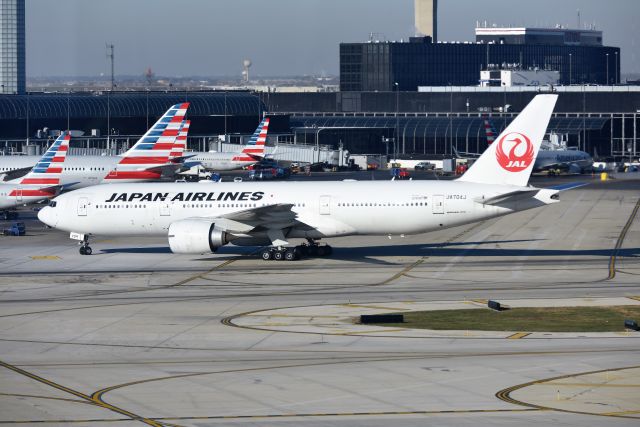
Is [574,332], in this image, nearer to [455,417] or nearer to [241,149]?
[455,417]

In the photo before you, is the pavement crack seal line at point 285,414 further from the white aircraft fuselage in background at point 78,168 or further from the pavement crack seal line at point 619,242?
the white aircraft fuselage in background at point 78,168

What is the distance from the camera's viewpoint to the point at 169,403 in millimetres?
29562

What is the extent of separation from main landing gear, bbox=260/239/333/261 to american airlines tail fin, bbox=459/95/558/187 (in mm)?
9394

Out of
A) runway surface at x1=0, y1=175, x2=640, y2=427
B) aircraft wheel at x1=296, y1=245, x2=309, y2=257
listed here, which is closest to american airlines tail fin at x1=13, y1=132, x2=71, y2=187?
runway surface at x1=0, y1=175, x2=640, y2=427

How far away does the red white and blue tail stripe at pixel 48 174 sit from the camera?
8200cm

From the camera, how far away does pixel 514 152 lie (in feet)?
192

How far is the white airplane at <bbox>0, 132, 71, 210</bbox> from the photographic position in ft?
269

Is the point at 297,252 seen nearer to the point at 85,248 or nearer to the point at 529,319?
the point at 85,248

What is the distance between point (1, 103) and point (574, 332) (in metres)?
122

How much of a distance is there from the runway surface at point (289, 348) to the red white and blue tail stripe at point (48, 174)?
17825mm

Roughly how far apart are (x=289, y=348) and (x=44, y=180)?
4955cm

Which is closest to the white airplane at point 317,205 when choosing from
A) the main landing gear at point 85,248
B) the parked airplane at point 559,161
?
the main landing gear at point 85,248

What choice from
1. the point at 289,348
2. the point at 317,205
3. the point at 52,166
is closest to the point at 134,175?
the point at 52,166

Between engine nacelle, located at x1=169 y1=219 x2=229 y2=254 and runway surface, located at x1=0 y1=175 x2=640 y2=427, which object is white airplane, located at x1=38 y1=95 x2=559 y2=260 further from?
runway surface, located at x1=0 y1=175 x2=640 y2=427
